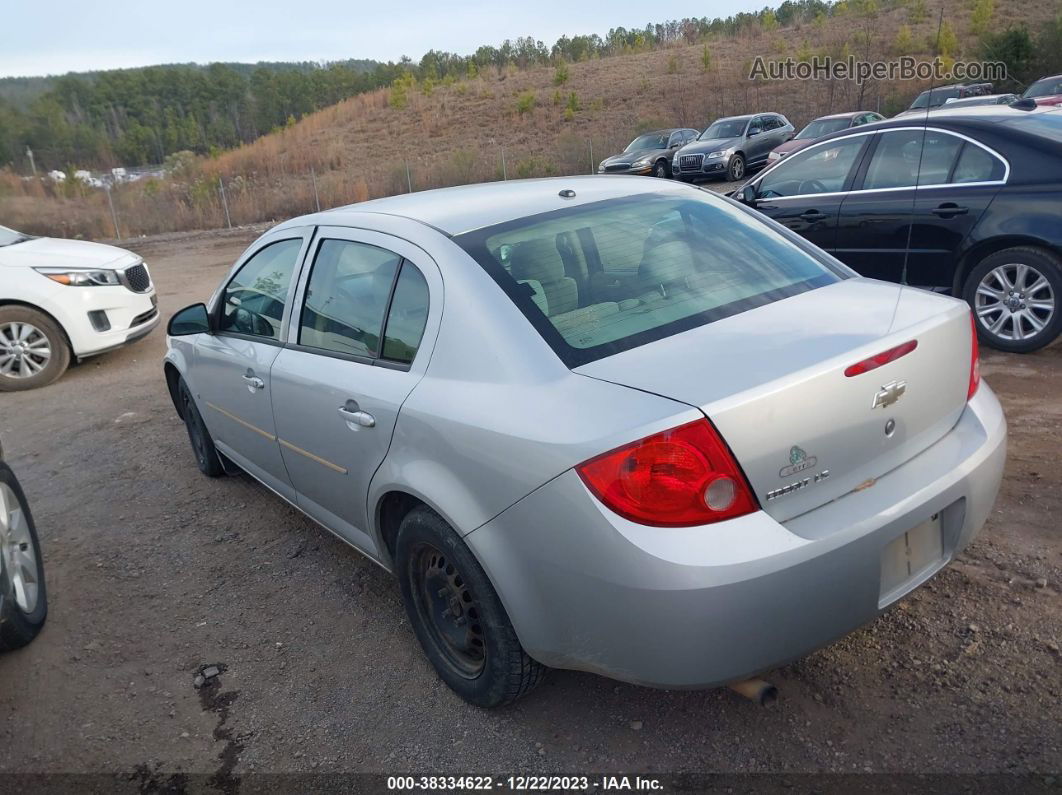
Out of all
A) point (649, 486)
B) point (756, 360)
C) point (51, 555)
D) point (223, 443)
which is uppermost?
point (756, 360)

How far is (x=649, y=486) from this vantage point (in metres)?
2.11

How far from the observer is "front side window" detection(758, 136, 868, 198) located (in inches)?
264

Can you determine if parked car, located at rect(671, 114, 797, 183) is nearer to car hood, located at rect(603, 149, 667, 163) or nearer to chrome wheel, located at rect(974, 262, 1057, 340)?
car hood, located at rect(603, 149, 667, 163)

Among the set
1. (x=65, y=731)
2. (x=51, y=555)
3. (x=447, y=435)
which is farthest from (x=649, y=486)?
(x=51, y=555)

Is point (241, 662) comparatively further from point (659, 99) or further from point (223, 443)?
point (659, 99)

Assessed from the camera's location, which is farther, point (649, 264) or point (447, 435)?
point (649, 264)

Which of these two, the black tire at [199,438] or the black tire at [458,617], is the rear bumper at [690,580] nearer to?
the black tire at [458,617]

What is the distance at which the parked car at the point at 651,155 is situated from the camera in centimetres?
2383

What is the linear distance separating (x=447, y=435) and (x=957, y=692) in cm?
179

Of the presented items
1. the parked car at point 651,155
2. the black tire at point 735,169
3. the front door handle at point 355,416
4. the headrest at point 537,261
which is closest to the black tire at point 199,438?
the front door handle at point 355,416

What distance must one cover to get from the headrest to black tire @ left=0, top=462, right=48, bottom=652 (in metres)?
2.19

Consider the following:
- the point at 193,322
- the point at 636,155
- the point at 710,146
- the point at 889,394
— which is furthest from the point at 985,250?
the point at 636,155

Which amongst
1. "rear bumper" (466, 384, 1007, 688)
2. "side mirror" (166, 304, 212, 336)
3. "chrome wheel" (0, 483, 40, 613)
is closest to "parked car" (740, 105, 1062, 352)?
"rear bumper" (466, 384, 1007, 688)

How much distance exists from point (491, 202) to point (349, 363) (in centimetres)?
84
